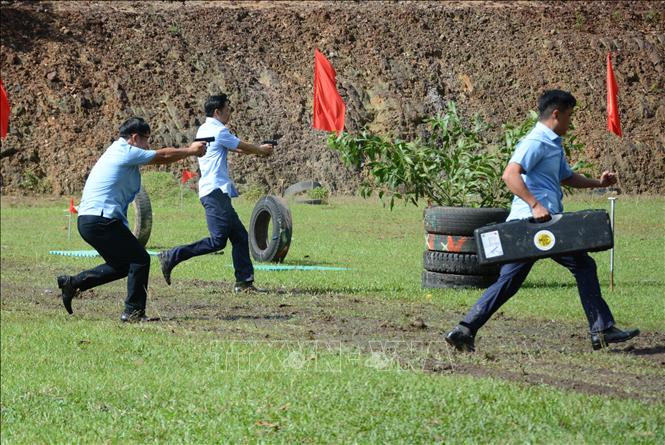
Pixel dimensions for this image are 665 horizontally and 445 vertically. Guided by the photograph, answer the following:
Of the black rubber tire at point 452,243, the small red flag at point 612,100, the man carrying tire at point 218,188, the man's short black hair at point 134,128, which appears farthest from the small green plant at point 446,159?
the small red flag at point 612,100

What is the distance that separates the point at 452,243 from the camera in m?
12.2

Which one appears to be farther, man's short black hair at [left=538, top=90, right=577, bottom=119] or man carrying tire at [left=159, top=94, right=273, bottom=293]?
man carrying tire at [left=159, top=94, right=273, bottom=293]

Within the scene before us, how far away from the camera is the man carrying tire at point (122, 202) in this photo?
415 inches

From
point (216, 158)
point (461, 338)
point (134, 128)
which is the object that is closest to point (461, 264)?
point (216, 158)

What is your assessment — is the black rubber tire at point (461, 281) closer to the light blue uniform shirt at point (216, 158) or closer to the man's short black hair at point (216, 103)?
the light blue uniform shirt at point (216, 158)

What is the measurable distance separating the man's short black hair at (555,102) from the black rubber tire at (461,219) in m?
3.71

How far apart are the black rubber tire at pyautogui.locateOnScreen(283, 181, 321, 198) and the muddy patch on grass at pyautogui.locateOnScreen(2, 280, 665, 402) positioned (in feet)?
56.4

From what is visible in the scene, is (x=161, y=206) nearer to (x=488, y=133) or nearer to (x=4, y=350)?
(x=488, y=133)

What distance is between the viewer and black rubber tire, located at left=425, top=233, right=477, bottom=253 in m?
12.1

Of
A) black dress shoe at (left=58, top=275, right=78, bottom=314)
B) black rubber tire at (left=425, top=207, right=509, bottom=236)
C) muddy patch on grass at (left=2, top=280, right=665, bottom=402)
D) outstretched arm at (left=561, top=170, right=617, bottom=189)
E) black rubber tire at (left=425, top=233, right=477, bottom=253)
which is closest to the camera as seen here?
muddy patch on grass at (left=2, top=280, right=665, bottom=402)

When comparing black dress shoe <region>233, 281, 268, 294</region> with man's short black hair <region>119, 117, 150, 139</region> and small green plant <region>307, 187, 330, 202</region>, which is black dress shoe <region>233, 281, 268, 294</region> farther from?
small green plant <region>307, 187, 330, 202</region>

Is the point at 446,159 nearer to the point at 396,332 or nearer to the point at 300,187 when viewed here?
the point at 396,332

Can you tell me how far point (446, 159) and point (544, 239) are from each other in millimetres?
4734

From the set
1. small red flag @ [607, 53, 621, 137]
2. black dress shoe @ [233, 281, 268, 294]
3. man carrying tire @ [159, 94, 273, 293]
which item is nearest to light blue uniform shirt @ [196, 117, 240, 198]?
man carrying tire @ [159, 94, 273, 293]
